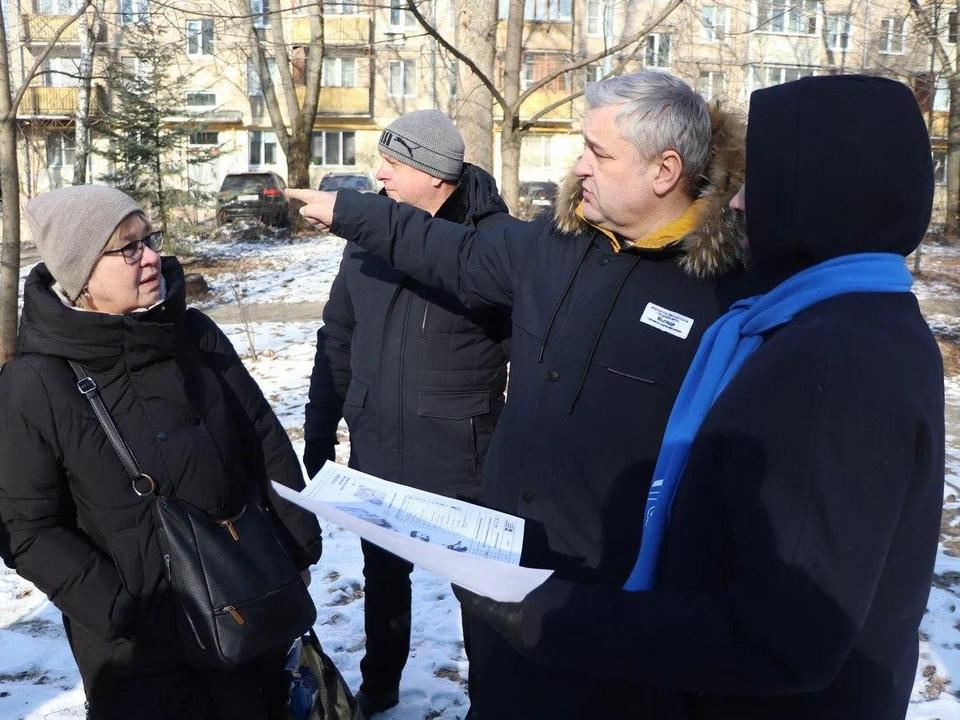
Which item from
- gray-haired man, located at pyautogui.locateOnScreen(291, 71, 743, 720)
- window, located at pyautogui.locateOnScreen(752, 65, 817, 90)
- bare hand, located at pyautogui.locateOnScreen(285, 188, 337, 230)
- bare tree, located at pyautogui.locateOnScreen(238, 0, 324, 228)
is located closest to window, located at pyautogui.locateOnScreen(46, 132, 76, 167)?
bare tree, located at pyautogui.locateOnScreen(238, 0, 324, 228)

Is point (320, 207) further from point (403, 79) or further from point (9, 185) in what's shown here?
point (403, 79)

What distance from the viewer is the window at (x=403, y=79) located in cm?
3703

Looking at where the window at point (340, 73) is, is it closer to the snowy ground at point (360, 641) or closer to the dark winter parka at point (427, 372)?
the snowy ground at point (360, 641)

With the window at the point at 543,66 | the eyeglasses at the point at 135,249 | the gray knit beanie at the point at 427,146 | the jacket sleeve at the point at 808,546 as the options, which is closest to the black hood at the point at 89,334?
the eyeglasses at the point at 135,249

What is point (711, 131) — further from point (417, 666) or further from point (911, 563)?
point (417, 666)

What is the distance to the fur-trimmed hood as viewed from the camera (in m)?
1.91

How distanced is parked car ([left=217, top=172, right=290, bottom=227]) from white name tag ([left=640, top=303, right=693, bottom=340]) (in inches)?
802

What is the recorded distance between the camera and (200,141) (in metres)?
36.5

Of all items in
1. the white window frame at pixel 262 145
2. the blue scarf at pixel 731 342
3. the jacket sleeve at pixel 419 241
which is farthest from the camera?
the white window frame at pixel 262 145

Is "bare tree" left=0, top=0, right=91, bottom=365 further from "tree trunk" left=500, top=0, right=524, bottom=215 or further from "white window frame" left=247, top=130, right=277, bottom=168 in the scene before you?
"white window frame" left=247, top=130, right=277, bottom=168

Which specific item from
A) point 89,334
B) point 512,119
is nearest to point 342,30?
point 512,119

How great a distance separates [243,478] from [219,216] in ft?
70.1

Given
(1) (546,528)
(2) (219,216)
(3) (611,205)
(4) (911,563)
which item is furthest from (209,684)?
(2) (219,216)

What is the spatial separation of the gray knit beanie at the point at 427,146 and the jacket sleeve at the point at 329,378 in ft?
1.97
